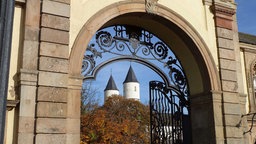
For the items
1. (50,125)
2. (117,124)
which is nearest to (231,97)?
(50,125)

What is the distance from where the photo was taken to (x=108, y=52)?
789 cm

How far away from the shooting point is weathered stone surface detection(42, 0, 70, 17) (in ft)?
20.2

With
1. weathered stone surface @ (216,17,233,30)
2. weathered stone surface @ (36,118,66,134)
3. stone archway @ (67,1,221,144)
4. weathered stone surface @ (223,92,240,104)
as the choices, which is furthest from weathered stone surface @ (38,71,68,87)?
weathered stone surface @ (216,17,233,30)

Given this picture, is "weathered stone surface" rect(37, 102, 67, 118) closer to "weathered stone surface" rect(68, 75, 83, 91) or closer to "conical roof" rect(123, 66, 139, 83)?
"weathered stone surface" rect(68, 75, 83, 91)

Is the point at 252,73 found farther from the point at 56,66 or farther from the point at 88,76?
the point at 56,66

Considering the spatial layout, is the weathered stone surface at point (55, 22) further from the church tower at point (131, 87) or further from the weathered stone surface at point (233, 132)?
the church tower at point (131, 87)

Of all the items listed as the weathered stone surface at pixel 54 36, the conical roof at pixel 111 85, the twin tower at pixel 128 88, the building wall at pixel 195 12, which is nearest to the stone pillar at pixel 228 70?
the building wall at pixel 195 12

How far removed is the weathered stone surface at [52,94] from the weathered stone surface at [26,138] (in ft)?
2.06

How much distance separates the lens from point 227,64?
8391 millimetres

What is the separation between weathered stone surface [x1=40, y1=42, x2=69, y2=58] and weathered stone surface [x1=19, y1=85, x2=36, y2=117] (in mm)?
715

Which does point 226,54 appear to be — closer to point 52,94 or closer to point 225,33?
point 225,33

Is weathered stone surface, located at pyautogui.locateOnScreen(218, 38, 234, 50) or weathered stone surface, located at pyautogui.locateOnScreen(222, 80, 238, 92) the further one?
weathered stone surface, located at pyautogui.locateOnScreen(218, 38, 234, 50)

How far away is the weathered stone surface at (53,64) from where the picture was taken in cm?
581

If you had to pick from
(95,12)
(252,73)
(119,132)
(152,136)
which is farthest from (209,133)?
(119,132)
